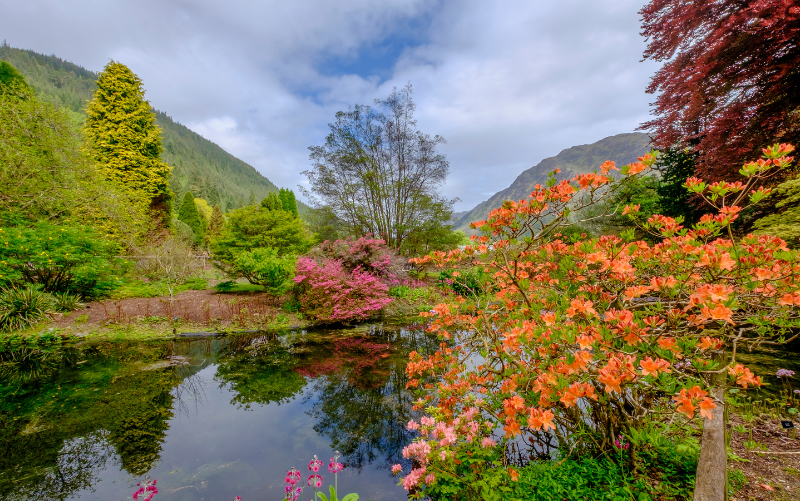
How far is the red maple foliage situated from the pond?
718cm

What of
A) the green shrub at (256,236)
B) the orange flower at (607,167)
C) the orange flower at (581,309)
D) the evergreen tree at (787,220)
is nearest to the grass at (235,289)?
the green shrub at (256,236)

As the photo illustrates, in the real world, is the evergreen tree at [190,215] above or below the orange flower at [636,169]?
above

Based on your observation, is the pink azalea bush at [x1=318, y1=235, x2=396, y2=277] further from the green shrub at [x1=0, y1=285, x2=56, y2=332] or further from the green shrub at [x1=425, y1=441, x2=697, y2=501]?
the green shrub at [x1=425, y1=441, x2=697, y2=501]

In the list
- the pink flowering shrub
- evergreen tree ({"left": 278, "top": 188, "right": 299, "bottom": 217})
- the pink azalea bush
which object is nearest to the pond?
the pink flowering shrub

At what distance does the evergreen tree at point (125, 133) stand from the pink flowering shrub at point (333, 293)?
10012 millimetres

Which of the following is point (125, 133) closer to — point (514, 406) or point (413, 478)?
point (413, 478)

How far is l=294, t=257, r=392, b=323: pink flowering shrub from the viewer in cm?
Answer: 729

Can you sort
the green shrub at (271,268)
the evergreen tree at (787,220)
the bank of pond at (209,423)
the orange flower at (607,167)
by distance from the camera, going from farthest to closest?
the green shrub at (271,268) < the evergreen tree at (787,220) < the bank of pond at (209,423) < the orange flower at (607,167)

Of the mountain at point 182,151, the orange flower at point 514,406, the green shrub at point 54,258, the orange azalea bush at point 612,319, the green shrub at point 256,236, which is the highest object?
the mountain at point 182,151

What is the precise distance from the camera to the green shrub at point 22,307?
5652 mm

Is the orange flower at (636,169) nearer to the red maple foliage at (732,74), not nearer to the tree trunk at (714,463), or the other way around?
the tree trunk at (714,463)

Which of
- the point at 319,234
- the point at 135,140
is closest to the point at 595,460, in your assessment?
the point at 319,234

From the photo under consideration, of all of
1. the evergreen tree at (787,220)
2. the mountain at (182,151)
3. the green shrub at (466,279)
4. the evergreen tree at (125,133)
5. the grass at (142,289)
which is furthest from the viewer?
the mountain at (182,151)

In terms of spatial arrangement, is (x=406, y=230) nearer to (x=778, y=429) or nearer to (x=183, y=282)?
(x=183, y=282)
